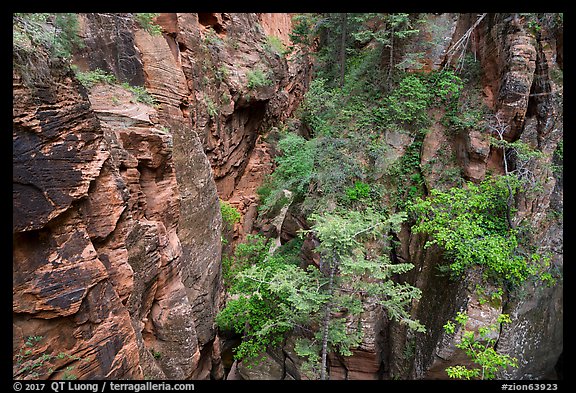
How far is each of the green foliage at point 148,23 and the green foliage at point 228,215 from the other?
8285 mm

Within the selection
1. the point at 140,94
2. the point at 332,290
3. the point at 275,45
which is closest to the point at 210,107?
the point at 140,94

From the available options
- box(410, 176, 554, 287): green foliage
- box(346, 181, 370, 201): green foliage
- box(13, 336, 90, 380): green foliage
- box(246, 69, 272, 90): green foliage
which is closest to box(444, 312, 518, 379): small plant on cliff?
box(410, 176, 554, 287): green foliage

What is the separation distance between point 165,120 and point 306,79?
1759 centimetres

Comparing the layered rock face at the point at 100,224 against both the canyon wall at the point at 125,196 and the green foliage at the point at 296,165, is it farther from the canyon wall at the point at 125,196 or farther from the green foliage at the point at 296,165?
the green foliage at the point at 296,165

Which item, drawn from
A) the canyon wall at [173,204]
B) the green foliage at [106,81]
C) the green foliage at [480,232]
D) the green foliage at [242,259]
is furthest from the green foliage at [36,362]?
the green foliage at [242,259]

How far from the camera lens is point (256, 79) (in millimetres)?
15188

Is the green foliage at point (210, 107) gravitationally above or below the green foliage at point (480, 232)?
above

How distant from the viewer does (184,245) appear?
381 inches

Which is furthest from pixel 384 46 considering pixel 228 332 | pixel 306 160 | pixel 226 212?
pixel 228 332

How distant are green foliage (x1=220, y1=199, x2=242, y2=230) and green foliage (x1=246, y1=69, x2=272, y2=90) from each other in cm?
656

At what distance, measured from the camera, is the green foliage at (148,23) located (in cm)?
889

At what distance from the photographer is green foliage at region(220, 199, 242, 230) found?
14898 millimetres

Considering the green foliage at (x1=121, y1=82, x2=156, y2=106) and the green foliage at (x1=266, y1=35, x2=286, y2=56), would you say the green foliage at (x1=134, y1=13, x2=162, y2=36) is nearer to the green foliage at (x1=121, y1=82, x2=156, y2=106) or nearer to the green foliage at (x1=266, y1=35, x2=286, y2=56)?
the green foliage at (x1=121, y1=82, x2=156, y2=106)

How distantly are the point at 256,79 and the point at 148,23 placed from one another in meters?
6.70
